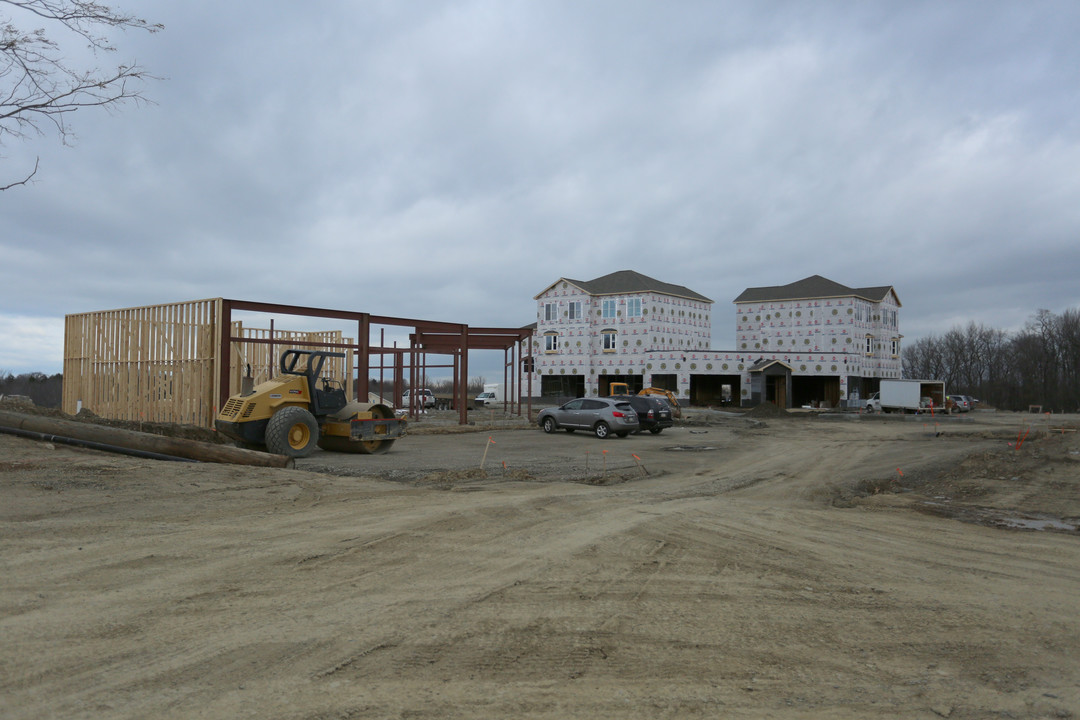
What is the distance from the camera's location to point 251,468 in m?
12.2

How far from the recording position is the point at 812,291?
60.1 m

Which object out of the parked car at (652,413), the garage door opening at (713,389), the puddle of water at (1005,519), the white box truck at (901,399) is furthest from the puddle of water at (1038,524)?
the garage door opening at (713,389)

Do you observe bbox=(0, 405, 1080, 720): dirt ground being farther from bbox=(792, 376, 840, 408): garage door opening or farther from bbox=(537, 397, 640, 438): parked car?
bbox=(792, 376, 840, 408): garage door opening

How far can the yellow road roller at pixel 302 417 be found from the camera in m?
14.9

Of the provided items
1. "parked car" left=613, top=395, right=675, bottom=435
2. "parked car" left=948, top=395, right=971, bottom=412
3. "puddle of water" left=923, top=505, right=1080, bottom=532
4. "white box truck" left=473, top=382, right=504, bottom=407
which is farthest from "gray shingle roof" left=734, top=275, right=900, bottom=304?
"puddle of water" left=923, top=505, right=1080, bottom=532

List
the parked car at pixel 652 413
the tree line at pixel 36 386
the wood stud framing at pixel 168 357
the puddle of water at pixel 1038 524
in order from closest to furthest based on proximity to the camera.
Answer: the puddle of water at pixel 1038 524 < the wood stud framing at pixel 168 357 < the parked car at pixel 652 413 < the tree line at pixel 36 386

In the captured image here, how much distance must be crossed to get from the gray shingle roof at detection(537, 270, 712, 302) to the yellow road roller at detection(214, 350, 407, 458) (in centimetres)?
4488

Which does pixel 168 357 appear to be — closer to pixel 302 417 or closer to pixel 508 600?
pixel 302 417

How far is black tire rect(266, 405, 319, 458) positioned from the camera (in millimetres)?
14617

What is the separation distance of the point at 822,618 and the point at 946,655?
34.1 inches

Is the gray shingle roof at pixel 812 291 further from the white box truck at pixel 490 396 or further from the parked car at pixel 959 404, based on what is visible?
the white box truck at pixel 490 396

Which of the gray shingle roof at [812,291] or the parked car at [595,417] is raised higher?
the gray shingle roof at [812,291]

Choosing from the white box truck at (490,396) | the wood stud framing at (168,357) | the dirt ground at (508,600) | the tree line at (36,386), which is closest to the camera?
the dirt ground at (508,600)

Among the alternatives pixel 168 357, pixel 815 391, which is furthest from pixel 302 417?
pixel 815 391
